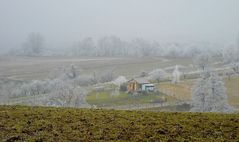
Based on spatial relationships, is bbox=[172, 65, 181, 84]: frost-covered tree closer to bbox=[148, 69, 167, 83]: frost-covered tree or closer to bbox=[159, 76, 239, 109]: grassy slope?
bbox=[159, 76, 239, 109]: grassy slope

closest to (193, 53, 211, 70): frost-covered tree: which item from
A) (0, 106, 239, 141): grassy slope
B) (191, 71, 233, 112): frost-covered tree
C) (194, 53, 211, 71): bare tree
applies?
(194, 53, 211, 71): bare tree

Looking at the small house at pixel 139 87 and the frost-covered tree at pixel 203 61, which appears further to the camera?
the frost-covered tree at pixel 203 61

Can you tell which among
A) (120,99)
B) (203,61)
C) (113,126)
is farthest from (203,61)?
(113,126)

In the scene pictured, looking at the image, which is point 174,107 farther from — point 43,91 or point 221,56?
point 221,56

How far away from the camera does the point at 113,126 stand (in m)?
5.27

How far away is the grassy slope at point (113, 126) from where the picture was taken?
4746mm

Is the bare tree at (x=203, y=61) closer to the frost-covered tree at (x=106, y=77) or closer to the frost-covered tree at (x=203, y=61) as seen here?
the frost-covered tree at (x=203, y=61)

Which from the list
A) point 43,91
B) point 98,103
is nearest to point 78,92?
point 98,103

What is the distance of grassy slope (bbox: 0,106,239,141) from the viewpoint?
4.75m

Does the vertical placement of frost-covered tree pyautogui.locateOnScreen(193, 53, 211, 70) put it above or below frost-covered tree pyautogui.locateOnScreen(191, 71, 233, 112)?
above

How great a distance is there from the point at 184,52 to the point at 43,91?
1161 inches

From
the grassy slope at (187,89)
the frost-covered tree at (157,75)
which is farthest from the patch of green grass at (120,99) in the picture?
the frost-covered tree at (157,75)

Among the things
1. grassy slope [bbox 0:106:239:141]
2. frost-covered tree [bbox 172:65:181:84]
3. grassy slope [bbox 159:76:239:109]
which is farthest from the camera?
frost-covered tree [bbox 172:65:181:84]

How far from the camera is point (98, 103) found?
2353 cm
